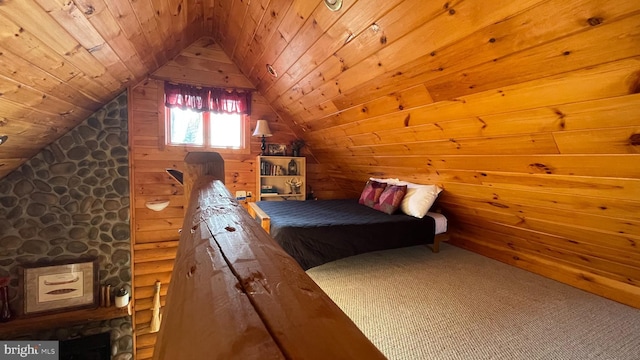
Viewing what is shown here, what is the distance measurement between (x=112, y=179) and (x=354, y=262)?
3.15m

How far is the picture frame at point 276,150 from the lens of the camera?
13.9 ft

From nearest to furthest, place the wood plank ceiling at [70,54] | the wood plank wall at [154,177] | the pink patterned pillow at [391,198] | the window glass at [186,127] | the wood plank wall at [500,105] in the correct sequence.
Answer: the wood plank wall at [500,105]
the wood plank ceiling at [70,54]
the pink patterned pillow at [391,198]
the wood plank wall at [154,177]
the window glass at [186,127]

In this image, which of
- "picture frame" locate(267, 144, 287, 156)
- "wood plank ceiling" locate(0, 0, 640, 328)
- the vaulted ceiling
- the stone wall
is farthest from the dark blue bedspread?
the stone wall

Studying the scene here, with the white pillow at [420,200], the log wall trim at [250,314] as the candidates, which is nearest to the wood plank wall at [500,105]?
the white pillow at [420,200]

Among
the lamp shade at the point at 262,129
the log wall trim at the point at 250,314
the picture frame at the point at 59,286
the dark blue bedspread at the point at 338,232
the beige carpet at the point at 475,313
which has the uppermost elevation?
the lamp shade at the point at 262,129

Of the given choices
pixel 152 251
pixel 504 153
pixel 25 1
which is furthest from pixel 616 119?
pixel 152 251

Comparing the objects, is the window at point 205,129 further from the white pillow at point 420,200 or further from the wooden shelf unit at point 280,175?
the white pillow at point 420,200

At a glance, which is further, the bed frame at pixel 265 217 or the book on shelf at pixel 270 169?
the book on shelf at pixel 270 169

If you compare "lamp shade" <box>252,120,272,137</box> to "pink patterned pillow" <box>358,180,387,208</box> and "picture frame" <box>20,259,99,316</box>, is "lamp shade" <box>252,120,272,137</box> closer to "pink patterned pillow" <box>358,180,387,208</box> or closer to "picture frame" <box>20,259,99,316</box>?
"pink patterned pillow" <box>358,180,387,208</box>

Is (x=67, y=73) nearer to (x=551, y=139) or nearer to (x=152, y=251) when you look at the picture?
(x=152, y=251)

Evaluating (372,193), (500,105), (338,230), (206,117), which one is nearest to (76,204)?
(206,117)

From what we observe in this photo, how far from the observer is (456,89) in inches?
67.6

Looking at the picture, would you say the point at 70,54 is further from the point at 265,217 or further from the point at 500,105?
the point at 500,105

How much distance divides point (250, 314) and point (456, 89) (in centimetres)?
180
